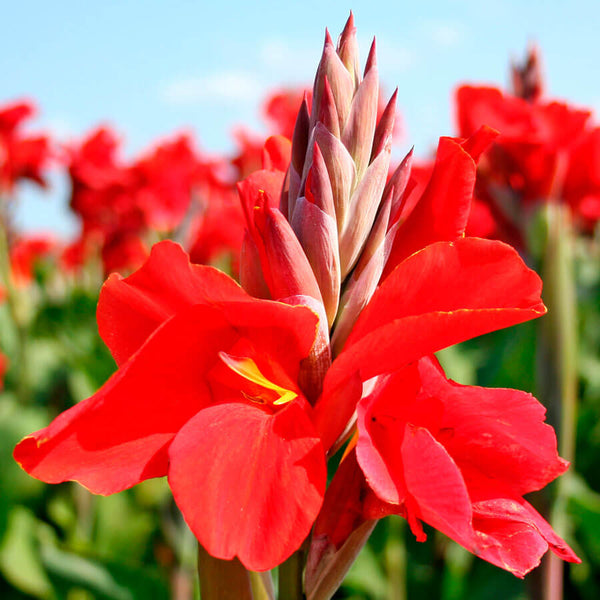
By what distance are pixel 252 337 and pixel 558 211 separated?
1038 millimetres

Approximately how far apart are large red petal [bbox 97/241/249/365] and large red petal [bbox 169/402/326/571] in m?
0.08

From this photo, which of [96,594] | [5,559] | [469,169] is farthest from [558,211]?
[5,559]

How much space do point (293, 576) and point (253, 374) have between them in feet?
0.52

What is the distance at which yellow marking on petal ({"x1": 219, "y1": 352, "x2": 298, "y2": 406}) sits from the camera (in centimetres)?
50

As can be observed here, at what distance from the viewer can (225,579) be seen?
533 millimetres

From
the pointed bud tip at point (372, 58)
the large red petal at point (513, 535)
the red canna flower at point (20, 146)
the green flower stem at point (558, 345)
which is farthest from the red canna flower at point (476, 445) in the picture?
the red canna flower at point (20, 146)

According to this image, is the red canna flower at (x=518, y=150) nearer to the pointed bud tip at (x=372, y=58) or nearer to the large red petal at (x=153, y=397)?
the pointed bud tip at (x=372, y=58)

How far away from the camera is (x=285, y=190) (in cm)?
57

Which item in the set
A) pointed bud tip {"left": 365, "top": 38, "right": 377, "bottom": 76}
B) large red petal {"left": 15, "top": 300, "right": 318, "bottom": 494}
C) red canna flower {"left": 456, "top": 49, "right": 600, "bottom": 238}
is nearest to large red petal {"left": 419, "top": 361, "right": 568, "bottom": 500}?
large red petal {"left": 15, "top": 300, "right": 318, "bottom": 494}

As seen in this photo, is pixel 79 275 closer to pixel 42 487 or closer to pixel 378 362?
pixel 42 487

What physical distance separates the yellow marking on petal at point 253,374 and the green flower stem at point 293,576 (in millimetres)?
123

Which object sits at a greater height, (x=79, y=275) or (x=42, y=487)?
(x=79, y=275)

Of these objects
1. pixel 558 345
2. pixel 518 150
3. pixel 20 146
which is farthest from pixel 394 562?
pixel 20 146

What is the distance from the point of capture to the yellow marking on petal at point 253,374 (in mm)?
497
